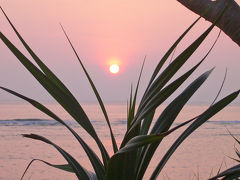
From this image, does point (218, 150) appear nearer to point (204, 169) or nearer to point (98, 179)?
point (204, 169)

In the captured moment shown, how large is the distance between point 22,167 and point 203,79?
32.8 ft

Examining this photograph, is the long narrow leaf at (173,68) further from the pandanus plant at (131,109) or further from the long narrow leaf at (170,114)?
the long narrow leaf at (170,114)

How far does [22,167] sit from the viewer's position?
35.7ft

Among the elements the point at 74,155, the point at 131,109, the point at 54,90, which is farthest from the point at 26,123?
the point at 54,90

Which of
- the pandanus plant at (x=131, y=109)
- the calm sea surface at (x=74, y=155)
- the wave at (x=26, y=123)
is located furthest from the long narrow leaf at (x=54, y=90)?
the wave at (x=26, y=123)

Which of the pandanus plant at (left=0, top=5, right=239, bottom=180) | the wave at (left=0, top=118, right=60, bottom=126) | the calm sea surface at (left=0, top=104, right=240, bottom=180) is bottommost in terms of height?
the pandanus plant at (left=0, top=5, right=239, bottom=180)

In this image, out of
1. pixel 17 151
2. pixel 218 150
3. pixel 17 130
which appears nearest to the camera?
pixel 17 151

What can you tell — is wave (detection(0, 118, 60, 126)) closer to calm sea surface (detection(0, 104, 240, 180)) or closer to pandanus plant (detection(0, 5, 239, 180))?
calm sea surface (detection(0, 104, 240, 180))

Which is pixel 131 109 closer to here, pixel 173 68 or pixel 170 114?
pixel 170 114

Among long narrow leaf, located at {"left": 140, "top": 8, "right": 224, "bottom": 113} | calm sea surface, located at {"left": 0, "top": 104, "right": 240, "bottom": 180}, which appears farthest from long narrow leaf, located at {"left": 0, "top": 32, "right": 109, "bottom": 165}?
calm sea surface, located at {"left": 0, "top": 104, "right": 240, "bottom": 180}

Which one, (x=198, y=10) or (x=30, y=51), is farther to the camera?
(x=198, y=10)

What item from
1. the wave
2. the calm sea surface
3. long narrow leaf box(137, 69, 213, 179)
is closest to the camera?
long narrow leaf box(137, 69, 213, 179)

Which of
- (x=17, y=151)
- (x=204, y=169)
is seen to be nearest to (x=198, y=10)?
(x=204, y=169)

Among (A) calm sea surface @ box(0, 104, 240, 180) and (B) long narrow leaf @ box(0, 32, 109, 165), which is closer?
(B) long narrow leaf @ box(0, 32, 109, 165)
